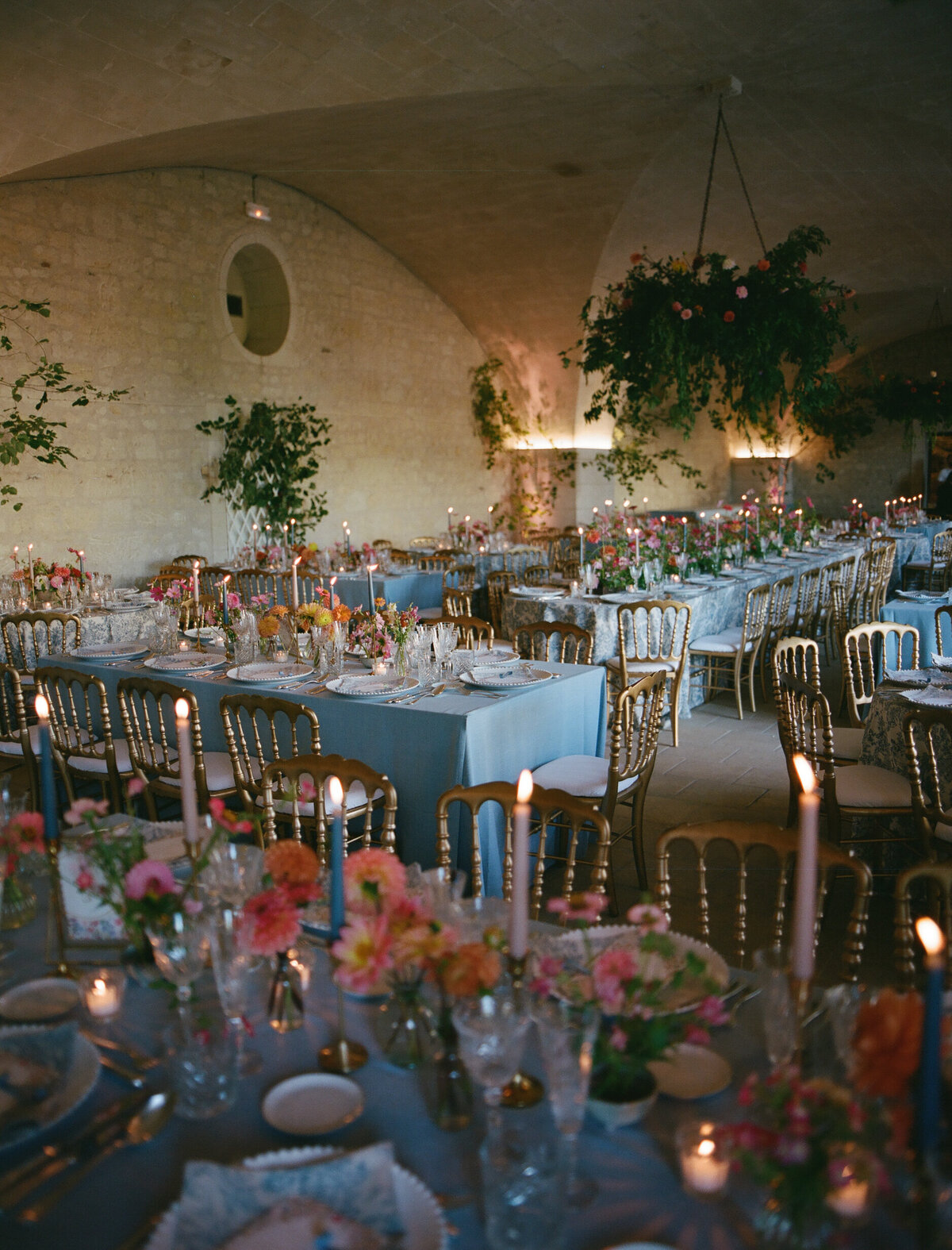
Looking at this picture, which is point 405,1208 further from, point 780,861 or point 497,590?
point 497,590

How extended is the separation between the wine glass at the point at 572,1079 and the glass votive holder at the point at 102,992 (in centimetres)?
74

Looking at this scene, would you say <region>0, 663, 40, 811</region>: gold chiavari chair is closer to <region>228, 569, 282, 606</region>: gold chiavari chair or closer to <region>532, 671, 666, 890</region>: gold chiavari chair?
<region>532, 671, 666, 890</region>: gold chiavari chair

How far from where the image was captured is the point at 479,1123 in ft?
4.01

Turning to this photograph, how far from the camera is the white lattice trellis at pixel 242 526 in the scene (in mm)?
9469

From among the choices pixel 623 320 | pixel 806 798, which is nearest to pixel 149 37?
pixel 623 320

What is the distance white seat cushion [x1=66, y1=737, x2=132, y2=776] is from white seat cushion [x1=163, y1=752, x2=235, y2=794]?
22cm

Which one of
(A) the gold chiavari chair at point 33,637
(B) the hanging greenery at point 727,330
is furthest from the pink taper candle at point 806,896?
(A) the gold chiavari chair at point 33,637

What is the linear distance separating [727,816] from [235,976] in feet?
11.2

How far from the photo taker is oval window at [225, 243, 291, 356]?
387 inches

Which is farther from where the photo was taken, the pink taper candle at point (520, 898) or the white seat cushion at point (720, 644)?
the white seat cushion at point (720, 644)

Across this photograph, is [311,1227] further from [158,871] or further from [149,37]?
[149,37]

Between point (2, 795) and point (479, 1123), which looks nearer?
point (479, 1123)

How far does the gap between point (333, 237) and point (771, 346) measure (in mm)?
6663

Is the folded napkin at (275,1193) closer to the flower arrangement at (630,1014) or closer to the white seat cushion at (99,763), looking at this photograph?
the flower arrangement at (630,1014)
